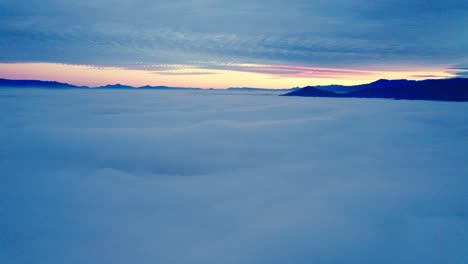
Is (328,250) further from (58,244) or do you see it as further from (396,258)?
(58,244)

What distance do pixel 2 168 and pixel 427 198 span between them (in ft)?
43.6

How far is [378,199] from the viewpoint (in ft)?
23.7

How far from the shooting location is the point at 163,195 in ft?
25.6

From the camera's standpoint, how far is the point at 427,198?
7.20 metres

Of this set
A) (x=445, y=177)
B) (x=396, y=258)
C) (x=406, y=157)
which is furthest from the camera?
(x=406, y=157)

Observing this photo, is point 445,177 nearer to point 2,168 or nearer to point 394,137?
Answer: point 394,137

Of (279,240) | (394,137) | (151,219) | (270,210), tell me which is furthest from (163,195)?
(394,137)

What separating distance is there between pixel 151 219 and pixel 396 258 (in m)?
4.60

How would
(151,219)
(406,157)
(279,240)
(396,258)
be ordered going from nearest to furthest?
(396,258)
(279,240)
(151,219)
(406,157)

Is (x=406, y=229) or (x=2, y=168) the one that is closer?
(x=406, y=229)

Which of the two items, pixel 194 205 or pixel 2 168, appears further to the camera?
pixel 2 168

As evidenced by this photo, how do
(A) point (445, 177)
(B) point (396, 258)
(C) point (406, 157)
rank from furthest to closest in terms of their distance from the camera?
(C) point (406, 157) < (A) point (445, 177) < (B) point (396, 258)

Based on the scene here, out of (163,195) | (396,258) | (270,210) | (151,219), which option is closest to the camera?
(396,258)

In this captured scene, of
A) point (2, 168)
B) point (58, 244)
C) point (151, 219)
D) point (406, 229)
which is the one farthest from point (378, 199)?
point (2, 168)
